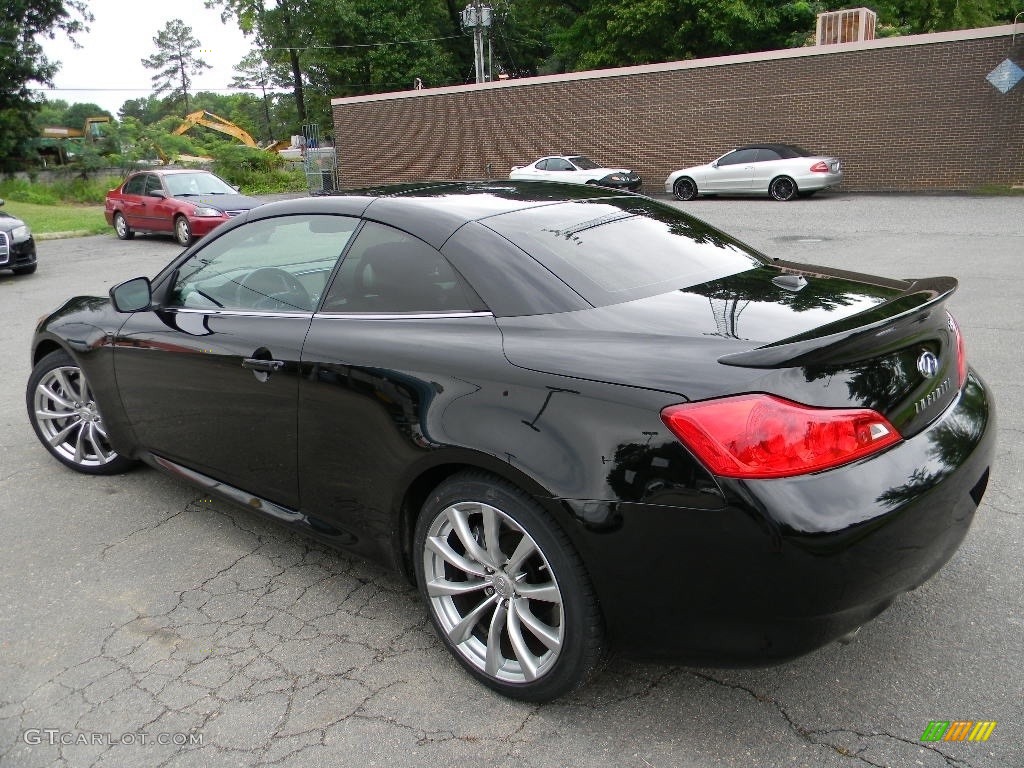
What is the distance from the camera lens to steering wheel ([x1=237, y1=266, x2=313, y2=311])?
3.20m

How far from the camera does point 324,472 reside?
2949 millimetres

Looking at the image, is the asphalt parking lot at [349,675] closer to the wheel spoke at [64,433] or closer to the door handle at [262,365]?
the wheel spoke at [64,433]

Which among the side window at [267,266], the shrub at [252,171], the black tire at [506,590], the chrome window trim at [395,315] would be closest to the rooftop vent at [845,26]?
the shrub at [252,171]

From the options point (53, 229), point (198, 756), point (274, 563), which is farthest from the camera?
point (53, 229)

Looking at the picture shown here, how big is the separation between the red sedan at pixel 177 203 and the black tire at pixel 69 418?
1214 centimetres

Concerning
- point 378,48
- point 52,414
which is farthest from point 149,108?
point 52,414

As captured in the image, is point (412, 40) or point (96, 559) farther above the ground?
point (412, 40)

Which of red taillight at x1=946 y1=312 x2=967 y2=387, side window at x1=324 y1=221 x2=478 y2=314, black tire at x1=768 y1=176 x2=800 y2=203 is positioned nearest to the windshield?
black tire at x1=768 y1=176 x2=800 y2=203

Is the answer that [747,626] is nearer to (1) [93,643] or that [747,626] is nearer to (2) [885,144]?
(1) [93,643]

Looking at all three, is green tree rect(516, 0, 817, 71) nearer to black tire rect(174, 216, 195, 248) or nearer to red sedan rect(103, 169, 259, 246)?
red sedan rect(103, 169, 259, 246)

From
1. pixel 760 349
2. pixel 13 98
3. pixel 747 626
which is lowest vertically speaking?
pixel 747 626

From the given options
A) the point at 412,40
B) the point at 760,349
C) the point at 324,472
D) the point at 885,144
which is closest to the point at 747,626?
the point at 760,349

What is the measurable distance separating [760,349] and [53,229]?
78.8 ft

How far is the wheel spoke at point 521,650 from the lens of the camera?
244 centimetres
